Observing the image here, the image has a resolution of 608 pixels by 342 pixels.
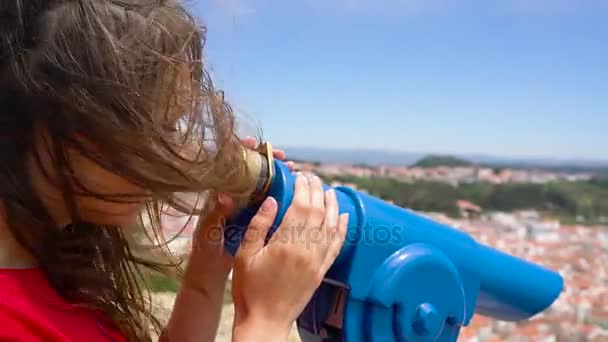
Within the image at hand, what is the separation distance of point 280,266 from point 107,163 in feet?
0.70

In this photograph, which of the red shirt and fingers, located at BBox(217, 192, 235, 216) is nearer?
the red shirt

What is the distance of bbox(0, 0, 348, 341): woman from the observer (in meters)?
0.65

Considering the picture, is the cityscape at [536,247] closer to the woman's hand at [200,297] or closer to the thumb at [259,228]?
the woman's hand at [200,297]

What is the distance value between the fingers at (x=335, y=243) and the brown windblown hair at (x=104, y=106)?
0.12m

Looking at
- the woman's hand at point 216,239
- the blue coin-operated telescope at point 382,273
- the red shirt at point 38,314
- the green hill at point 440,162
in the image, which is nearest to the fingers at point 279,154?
the woman's hand at point 216,239

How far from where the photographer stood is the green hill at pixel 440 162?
1244 cm

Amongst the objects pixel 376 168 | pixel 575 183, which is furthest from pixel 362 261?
pixel 376 168

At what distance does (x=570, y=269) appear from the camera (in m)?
4.75

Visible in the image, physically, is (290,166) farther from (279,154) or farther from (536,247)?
(536,247)

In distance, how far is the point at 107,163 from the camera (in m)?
0.68

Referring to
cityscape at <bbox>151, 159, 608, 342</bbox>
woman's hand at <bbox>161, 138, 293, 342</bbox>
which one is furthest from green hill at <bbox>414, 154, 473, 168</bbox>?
woman's hand at <bbox>161, 138, 293, 342</bbox>

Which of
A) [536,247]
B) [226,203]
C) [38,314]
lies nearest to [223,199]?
[226,203]

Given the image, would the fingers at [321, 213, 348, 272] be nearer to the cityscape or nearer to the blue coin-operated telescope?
the blue coin-operated telescope

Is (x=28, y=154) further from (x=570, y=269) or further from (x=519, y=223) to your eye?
(x=519, y=223)
